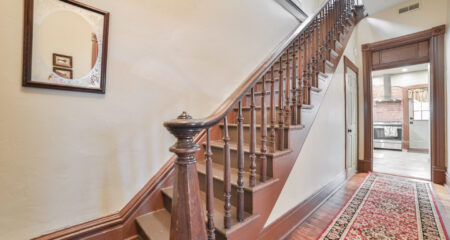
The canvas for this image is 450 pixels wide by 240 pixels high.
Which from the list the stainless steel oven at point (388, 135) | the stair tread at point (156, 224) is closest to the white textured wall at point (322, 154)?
the stair tread at point (156, 224)

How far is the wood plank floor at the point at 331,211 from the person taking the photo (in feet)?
5.27

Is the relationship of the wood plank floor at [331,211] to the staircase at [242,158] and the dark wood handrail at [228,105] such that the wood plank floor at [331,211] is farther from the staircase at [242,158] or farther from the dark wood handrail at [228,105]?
the dark wood handrail at [228,105]

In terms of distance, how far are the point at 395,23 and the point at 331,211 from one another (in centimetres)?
366

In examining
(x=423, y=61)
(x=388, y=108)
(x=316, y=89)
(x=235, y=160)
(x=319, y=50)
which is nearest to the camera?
(x=235, y=160)

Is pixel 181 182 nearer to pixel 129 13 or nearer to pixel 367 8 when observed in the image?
pixel 129 13

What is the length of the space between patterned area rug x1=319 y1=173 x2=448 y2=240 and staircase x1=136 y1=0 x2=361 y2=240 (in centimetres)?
82

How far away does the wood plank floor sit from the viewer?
1.61m

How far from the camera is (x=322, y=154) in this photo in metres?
2.17

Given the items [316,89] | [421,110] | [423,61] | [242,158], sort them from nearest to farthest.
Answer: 1. [242,158]
2. [316,89]
3. [423,61]
4. [421,110]

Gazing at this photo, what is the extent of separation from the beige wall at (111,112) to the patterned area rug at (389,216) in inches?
67.2

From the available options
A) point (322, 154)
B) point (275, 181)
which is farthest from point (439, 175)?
point (275, 181)

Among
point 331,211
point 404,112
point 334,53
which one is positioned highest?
point 334,53

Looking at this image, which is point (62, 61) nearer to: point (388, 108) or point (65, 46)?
point (65, 46)

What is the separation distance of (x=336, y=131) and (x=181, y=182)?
2549 millimetres
